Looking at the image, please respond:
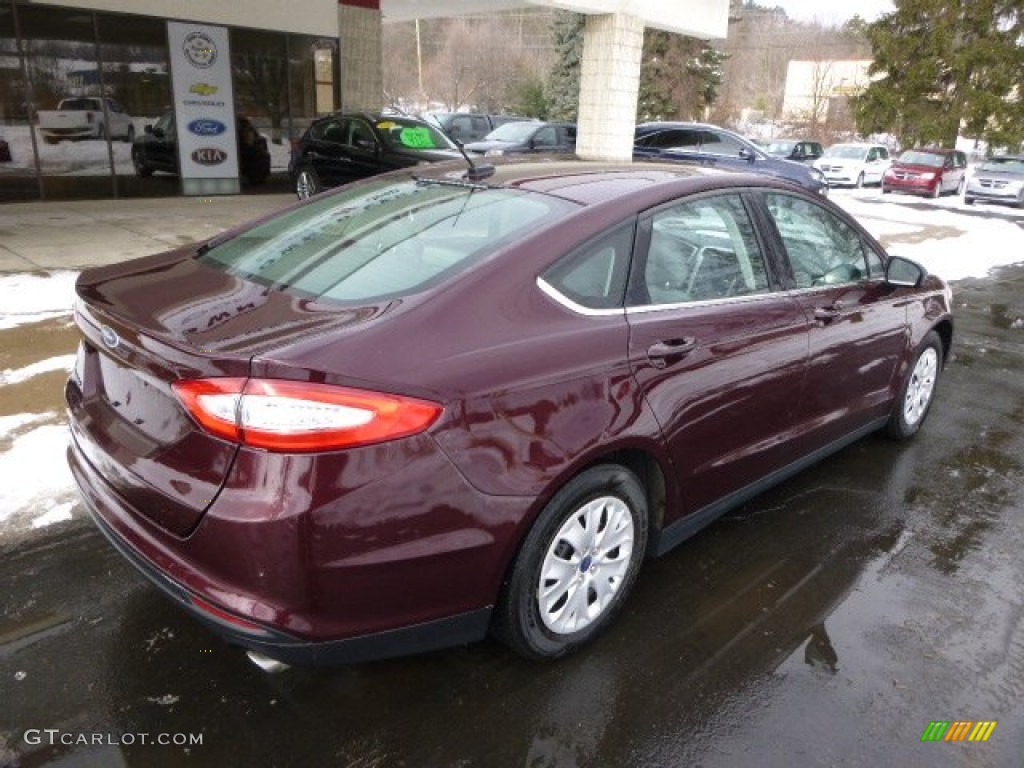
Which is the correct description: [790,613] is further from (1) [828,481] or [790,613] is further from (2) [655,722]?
(1) [828,481]

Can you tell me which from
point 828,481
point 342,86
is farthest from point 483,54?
point 828,481

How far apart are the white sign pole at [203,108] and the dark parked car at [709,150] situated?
7799 mm

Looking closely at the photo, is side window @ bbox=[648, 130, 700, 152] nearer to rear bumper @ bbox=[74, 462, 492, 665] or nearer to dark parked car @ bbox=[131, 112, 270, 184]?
dark parked car @ bbox=[131, 112, 270, 184]

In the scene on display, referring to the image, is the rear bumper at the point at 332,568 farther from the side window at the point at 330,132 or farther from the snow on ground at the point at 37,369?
the side window at the point at 330,132

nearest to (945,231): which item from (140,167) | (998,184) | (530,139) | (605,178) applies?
(998,184)

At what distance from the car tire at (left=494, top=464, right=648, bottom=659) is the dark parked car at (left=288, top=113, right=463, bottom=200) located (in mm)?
9787

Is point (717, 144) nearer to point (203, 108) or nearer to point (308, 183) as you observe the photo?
point (308, 183)

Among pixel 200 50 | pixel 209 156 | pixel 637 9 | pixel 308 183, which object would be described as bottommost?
pixel 308 183

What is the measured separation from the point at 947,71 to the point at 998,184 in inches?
286

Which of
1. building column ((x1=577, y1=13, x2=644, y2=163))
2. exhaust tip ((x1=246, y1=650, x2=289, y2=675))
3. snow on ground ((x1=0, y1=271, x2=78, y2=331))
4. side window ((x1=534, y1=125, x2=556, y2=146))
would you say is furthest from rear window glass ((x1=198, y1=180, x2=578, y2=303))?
side window ((x1=534, y1=125, x2=556, y2=146))

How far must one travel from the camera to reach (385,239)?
2.79 m

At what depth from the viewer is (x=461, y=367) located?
2.19m

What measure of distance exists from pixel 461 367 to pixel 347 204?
1.39 metres

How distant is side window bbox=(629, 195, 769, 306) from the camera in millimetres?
2841
